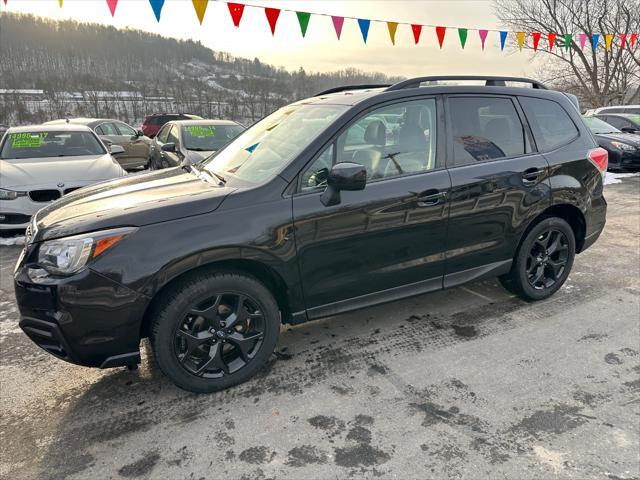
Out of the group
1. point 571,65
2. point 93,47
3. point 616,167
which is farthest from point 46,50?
point 616,167

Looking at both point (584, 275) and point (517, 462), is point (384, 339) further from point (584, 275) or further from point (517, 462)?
point (584, 275)

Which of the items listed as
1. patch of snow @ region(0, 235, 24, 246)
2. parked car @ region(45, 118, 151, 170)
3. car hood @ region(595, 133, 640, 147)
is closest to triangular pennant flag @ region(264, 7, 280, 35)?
parked car @ region(45, 118, 151, 170)

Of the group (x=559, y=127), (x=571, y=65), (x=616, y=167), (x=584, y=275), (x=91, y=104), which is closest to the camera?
(x=559, y=127)

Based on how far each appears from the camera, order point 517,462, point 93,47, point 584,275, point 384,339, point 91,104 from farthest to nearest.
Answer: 1. point 93,47
2. point 91,104
3. point 584,275
4. point 384,339
5. point 517,462

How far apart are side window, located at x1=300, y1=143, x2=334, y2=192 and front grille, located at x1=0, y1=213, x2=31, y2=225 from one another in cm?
472

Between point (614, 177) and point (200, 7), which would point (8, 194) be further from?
point (614, 177)

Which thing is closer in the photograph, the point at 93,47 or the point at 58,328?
the point at 58,328

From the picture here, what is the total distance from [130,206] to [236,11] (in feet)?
25.1

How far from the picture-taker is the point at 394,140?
10.3 ft

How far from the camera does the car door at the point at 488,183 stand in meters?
3.29

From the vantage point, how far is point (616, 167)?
463 inches

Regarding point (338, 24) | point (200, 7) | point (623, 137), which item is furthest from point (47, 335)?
point (623, 137)

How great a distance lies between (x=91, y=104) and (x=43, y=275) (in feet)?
174

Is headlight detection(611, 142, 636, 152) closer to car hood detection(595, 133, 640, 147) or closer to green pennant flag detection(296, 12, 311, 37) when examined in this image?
car hood detection(595, 133, 640, 147)
